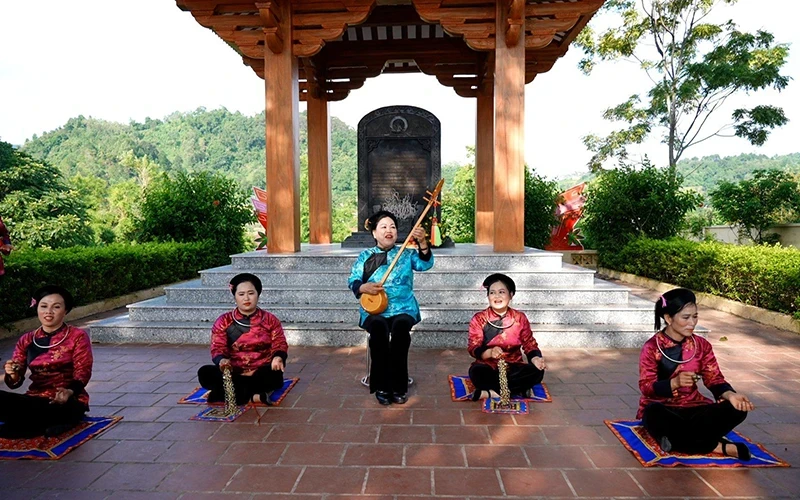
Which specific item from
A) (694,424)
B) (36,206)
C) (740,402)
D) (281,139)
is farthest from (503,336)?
(36,206)

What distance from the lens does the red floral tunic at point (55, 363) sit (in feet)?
10.3

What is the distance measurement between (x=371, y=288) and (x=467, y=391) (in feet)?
3.46

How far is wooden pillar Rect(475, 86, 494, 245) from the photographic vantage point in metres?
9.95

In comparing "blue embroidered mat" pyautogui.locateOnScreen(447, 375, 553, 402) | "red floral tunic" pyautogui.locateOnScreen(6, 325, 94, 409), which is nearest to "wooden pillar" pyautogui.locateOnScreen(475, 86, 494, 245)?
"blue embroidered mat" pyautogui.locateOnScreen(447, 375, 553, 402)

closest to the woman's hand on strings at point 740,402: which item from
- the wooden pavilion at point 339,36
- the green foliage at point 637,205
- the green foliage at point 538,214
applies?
the wooden pavilion at point 339,36

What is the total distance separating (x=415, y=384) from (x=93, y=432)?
Result: 2177 mm

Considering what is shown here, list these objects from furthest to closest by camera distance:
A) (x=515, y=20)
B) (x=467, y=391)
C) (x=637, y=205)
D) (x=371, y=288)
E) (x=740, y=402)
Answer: (x=637, y=205), (x=515, y=20), (x=467, y=391), (x=371, y=288), (x=740, y=402)

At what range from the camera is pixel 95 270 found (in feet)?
25.0

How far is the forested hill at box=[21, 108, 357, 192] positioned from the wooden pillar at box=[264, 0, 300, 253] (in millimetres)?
36919

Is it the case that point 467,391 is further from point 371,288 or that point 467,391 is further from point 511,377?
point 371,288

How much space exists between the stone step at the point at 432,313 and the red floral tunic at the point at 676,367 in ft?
8.59

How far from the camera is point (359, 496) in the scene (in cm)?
238

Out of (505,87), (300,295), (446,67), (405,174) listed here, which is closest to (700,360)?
(300,295)

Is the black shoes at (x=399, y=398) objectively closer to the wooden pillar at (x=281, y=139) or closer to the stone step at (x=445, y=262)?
the stone step at (x=445, y=262)
